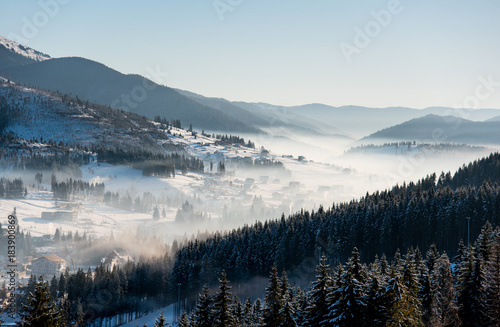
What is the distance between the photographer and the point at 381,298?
38812mm

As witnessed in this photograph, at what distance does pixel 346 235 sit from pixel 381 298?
66460 millimetres

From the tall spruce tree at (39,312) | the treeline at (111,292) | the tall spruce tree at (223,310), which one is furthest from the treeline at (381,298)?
the treeline at (111,292)

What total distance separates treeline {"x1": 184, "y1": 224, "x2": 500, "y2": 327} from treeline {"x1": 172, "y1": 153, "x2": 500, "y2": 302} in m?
38.9

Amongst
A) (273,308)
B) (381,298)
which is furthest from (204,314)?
(381,298)

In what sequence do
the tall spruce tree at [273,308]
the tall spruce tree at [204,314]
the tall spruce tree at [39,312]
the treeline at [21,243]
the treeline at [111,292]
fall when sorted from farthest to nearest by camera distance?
the treeline at [21,243] → the treeline at [111,292] → the tall spruce tree at [204,314] → the tall spruce tree at [273,308] → the tall spruce tree at [39,312]

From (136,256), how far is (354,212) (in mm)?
89321

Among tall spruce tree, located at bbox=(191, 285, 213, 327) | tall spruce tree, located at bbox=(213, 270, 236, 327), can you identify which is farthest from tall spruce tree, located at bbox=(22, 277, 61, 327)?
tall spruce tree, located at bbox=(191, 285, 213, 327)

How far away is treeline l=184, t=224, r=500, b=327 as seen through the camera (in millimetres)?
38656

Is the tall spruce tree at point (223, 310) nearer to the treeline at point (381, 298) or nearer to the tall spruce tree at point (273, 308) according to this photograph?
the treeline at point (381, 298)

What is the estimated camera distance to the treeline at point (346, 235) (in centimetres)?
9900

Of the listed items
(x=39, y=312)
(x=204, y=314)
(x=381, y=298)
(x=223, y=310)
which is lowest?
(x=204, y=314)

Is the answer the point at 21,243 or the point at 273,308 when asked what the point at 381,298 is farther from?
the point at 21,243

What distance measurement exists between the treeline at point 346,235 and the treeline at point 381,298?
38.9 m

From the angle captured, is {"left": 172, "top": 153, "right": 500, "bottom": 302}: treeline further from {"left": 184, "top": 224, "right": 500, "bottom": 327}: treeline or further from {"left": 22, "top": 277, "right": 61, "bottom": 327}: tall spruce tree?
{"left": 22, "top": 277, "right": 61, "bottom": 327}: tall spruce tree
